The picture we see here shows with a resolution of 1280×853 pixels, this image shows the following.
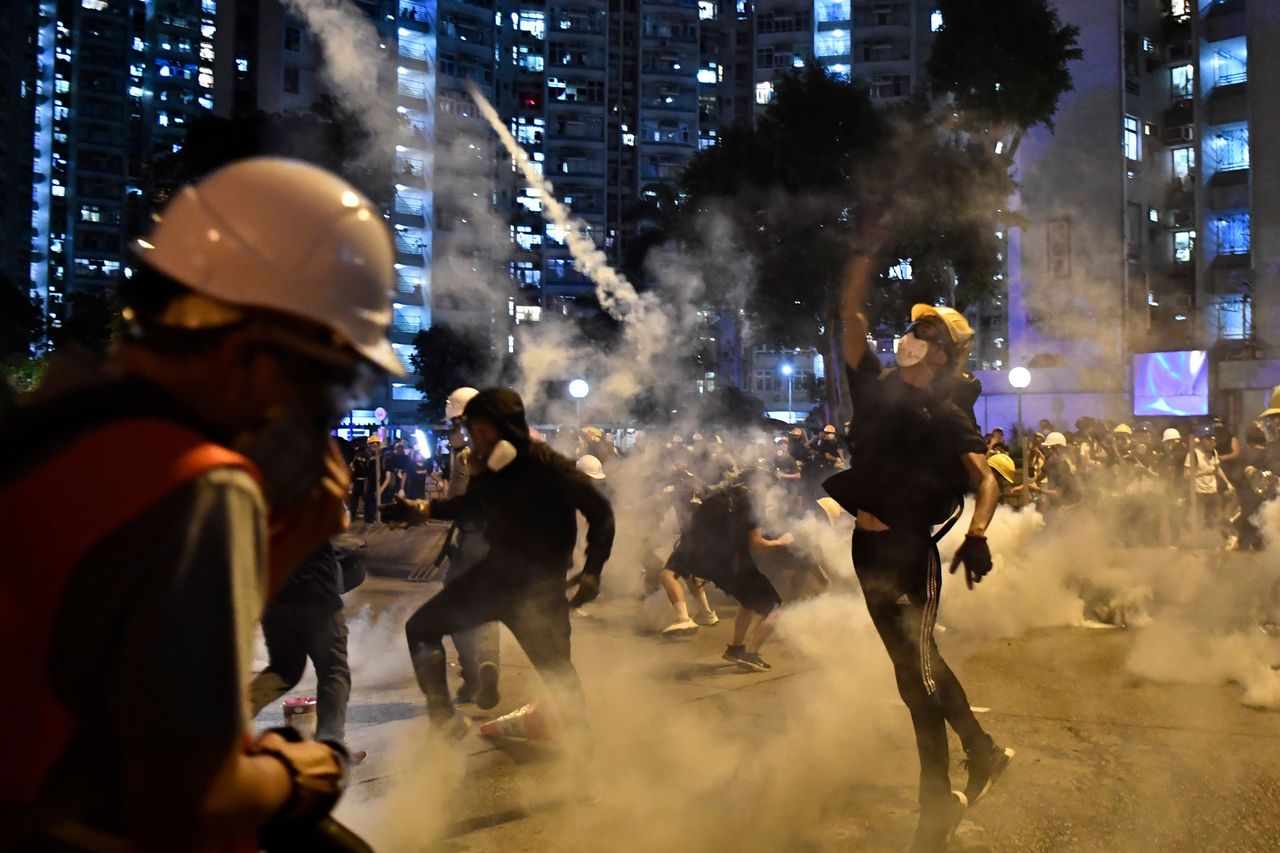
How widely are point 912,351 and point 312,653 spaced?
2.94 metres

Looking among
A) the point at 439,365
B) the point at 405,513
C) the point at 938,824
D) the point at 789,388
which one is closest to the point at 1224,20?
the point at 439,365

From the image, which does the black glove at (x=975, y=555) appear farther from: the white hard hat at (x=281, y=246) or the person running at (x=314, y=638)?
the white hard hat at (x=281, y=246)

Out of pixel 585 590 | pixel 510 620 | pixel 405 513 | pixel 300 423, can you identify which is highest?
pixel 300 423

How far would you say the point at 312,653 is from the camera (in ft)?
16.2

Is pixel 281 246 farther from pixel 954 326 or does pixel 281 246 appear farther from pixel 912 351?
pixel 954 326

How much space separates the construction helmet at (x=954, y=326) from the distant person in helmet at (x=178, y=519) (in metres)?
3.17

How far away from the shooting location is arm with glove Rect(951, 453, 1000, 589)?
4062 millimetres

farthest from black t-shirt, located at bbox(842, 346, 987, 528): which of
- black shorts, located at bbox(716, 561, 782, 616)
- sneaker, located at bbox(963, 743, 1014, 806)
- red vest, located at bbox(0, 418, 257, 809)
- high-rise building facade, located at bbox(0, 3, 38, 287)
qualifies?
high-rise building facade, located at bbox(0, 3, 38, 287)

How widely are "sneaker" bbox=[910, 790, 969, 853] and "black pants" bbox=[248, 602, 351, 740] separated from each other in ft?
8.30

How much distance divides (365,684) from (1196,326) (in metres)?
38.8

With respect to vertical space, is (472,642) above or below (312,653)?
below

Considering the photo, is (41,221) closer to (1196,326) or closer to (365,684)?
(1196,326)

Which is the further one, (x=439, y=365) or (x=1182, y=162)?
(x=439, y=365)

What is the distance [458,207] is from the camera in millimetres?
82125
